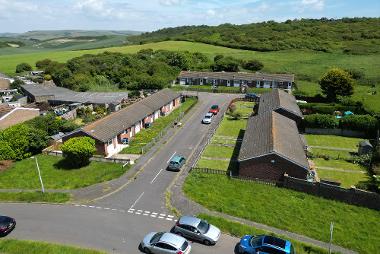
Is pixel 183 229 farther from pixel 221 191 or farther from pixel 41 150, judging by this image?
pixel 41 150

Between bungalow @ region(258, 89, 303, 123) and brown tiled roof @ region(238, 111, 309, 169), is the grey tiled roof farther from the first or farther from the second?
brown tiled roof @ region(238, 111, 309, 169)

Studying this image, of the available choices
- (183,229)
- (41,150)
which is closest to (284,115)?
(183,229)

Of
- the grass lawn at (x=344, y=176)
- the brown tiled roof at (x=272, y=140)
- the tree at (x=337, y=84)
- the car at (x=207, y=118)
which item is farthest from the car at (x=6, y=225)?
the tree at (x=337, y=84)

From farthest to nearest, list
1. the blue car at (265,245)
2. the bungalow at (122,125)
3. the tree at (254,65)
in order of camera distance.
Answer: the tree at (254,65), the bungalow at (122,125), the blue car at (265,245)

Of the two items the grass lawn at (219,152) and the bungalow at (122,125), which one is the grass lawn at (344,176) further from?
the bungalow at (122,125)

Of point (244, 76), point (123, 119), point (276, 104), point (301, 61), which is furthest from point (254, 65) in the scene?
point (123, 119)

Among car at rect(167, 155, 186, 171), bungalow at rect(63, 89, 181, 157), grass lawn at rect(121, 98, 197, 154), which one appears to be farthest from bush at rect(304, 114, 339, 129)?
bungalow at rect(63, 89, 181, 157)

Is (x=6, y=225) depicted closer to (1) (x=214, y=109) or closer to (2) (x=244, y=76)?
(1) (x=214, y=109)
